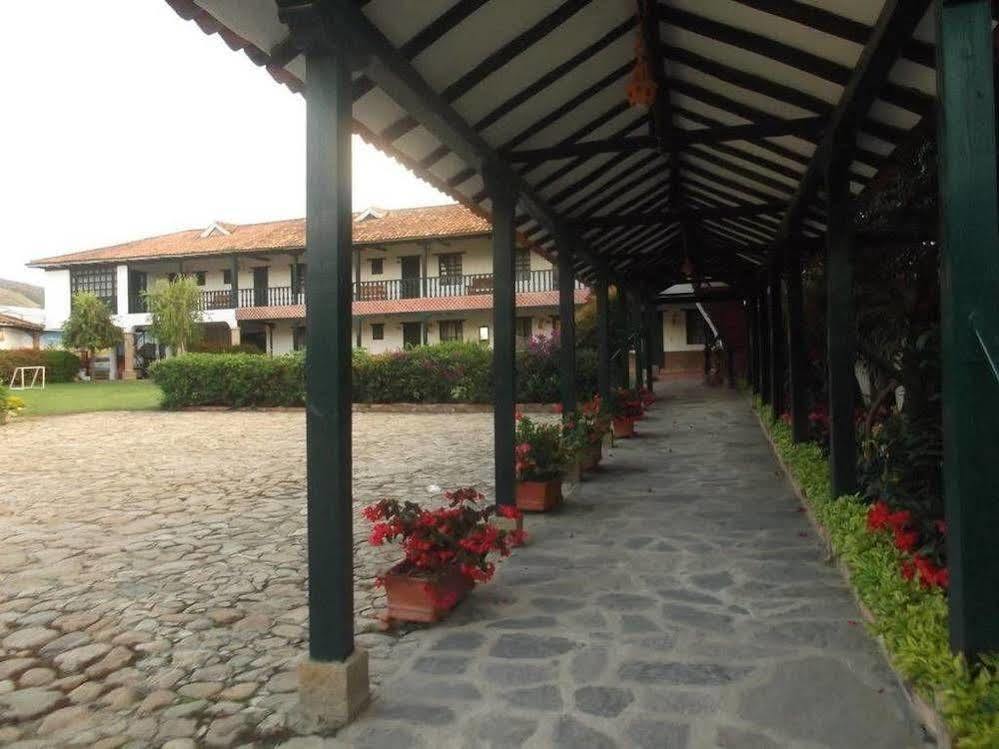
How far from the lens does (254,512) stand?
22.4 feet

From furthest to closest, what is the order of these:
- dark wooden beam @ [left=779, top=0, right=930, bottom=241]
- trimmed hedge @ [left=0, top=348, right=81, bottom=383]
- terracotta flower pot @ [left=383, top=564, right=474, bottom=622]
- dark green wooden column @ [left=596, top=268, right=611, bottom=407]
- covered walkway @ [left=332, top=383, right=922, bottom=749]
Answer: trimmed hedge @ [left=0, top=348, right=81, bottom=383]
dark green wooden column @ [left=596, top=268, right=611, bottom=407]
terracotta flower pot @ [left=383, top=564, right=474, bottom=622]
dark wooden beam @ [left=779, top=0, right=930, bottom=241]
covered walkway @ [left=332, top=383, right=922, bottom=749]

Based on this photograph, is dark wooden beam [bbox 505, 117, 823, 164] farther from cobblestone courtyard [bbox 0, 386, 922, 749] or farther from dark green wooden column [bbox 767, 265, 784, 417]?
dark green wooden column [bbox 767, 265, 784, 417]

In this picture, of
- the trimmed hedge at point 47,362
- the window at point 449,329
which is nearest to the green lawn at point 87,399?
the trimmed hedge at point 47,362

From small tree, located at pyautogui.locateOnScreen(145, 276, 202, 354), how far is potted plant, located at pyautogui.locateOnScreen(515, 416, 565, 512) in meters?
26.2

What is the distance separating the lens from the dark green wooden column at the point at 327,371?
2902 millimetres

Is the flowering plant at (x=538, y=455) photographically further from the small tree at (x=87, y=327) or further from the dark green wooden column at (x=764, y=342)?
the small tree at (x=87, y=327)

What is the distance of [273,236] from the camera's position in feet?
Result: 112

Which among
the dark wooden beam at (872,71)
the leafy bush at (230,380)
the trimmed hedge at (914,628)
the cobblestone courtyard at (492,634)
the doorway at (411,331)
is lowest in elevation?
the cobblestone courtyard at (492,634)

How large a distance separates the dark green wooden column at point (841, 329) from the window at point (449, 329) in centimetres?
2681

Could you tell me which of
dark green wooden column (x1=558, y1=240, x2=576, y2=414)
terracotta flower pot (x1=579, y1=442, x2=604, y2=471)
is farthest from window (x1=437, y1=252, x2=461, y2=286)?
terracotta flower pot (x1=579, y1=442, x2=604, y2=471)

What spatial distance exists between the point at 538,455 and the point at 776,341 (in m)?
4.79

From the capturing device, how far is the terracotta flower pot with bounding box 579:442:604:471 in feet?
25.8

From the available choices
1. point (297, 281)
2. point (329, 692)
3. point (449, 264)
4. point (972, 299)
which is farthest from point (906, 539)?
point (297, 281)

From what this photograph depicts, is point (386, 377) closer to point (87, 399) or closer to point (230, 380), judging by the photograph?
point (230, 380)
